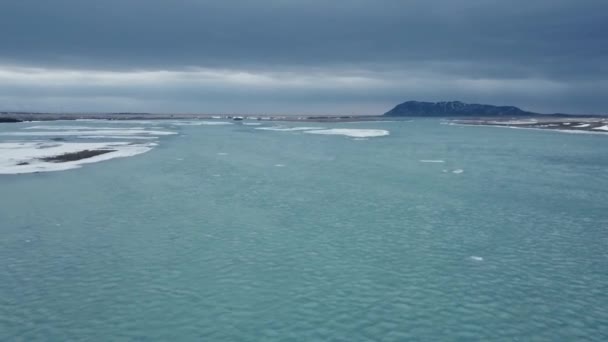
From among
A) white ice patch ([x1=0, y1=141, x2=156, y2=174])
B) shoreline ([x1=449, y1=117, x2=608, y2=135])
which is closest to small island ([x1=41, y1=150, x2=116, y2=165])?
white ice patch ([x1=0, y1=141, x2=156, y2=174])

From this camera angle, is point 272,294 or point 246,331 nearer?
point 246,331

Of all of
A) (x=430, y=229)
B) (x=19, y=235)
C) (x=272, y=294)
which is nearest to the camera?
(x=272, y=294)

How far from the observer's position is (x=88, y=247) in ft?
48.9

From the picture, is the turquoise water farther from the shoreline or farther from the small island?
the shoreline

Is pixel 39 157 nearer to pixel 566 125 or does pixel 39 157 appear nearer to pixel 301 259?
pixel 301 259

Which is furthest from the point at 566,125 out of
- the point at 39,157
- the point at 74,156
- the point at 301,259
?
the point at 301,259

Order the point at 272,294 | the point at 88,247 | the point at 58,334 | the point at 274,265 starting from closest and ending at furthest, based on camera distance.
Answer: the point at 58,334 < the point at 272,294 < the point at 274,265 < the point at 88,247

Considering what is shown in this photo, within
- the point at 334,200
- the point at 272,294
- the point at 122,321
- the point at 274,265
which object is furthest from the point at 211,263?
the point at 334,200

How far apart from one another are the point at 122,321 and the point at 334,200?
1302 cm

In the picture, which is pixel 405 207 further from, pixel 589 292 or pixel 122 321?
pixel 122 321

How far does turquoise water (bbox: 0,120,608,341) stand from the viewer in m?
10.1

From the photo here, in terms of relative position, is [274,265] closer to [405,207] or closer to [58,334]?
[58,334]

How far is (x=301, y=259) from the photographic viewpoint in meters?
14.0

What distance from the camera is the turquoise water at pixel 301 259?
10055 mm
